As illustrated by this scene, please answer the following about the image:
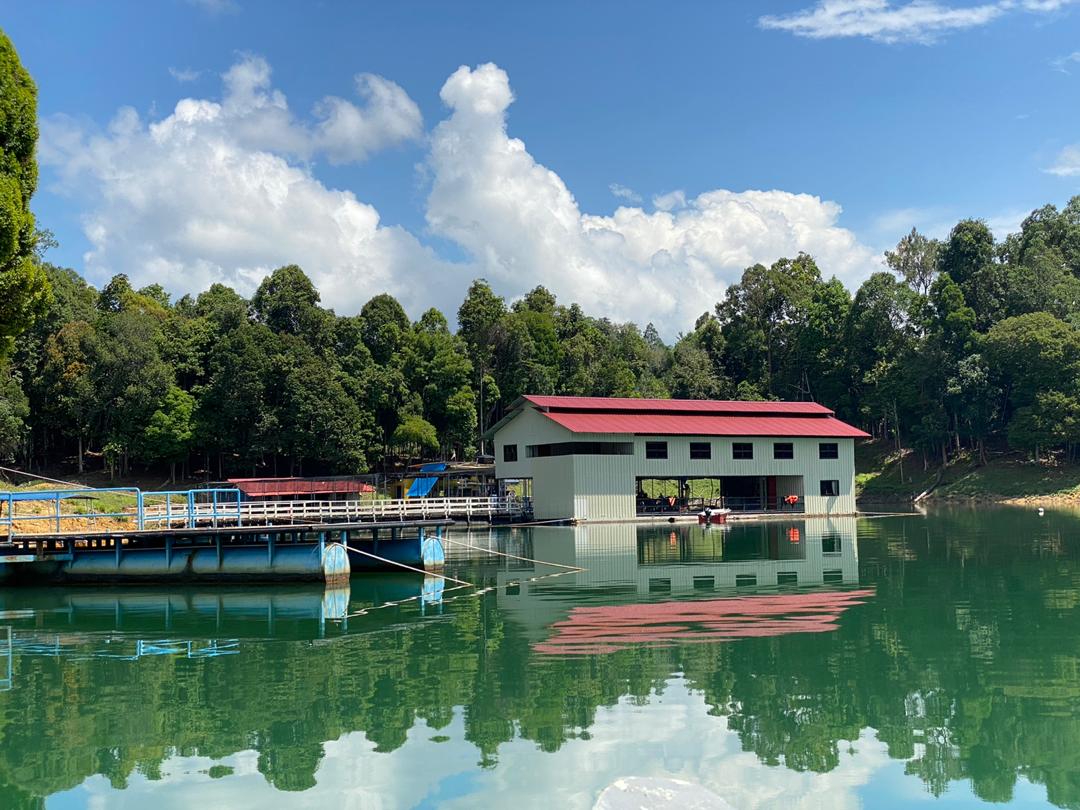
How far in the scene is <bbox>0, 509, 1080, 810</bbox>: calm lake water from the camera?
32.9ft

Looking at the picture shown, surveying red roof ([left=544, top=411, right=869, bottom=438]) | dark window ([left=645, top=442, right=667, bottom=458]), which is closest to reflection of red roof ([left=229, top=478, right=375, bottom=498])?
red roof ([left=544, top=411, right=869, bottom=438])

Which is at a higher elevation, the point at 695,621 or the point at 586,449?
the point at 586,449

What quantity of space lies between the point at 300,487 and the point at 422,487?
256 inches

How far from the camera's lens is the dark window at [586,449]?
161 feet

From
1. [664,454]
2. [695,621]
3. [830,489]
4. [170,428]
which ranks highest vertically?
[170,428]

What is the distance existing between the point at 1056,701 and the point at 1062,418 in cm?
5679

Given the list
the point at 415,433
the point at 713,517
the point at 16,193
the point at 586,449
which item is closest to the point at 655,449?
the point at 586,449

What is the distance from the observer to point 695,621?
18906 millimetres

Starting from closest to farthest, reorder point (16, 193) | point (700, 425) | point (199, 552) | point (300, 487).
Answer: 1. point (16, 193)
2. point (199, 552)
3. point (300, 487)
4. point (700, 425)

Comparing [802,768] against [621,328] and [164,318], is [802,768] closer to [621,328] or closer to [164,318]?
[164,318]

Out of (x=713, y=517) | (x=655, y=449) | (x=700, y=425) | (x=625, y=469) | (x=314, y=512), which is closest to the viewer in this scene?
(x=314, y=512)

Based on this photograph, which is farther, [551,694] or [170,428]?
[170,428]

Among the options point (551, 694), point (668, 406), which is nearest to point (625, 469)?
point (668, 406)

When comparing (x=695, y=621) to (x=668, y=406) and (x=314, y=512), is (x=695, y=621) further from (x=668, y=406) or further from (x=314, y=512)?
(x=668, y=406)
